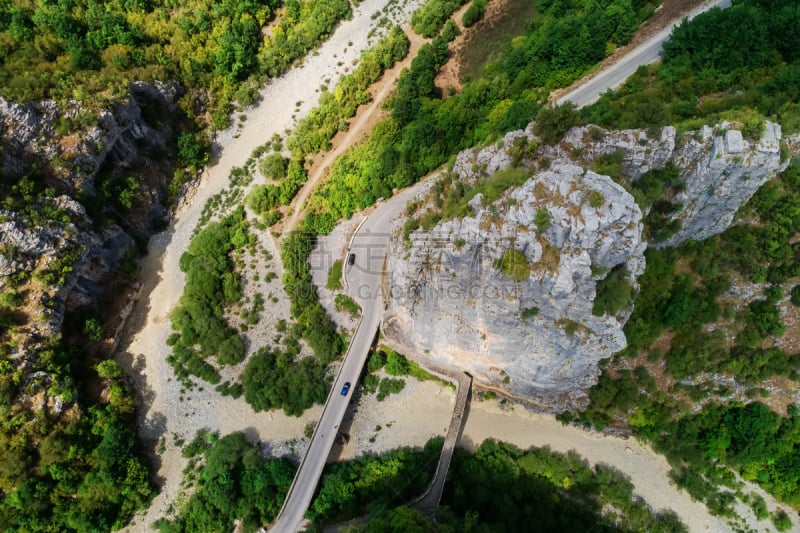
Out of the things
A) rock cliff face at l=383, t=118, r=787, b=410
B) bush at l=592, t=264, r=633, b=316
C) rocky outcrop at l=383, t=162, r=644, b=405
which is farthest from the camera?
bush at l=592, t=264, r=633, b=316

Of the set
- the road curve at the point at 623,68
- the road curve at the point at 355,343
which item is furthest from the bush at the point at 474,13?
the road curve at the point at 355,343

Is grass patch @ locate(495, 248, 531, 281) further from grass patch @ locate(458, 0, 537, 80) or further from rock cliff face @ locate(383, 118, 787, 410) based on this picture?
grass patch @ locate(458, 0, 537, 80)

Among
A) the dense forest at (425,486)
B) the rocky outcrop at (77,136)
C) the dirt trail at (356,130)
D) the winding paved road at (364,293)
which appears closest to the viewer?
the dense forest at (425,486)

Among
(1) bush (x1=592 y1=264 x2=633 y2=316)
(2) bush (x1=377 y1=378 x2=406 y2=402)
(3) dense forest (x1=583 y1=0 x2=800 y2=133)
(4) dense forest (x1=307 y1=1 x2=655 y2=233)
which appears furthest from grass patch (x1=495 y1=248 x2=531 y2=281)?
(2) bush (x1=377 y1=378 x2=406 y2=402)

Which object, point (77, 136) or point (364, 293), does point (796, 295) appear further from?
point (77, 136)

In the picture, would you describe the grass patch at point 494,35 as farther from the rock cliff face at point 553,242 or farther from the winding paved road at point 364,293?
the rock cliff face at point 553,242
